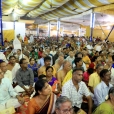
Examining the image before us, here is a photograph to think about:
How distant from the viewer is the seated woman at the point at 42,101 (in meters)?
2.40

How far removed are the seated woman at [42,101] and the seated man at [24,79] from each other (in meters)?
1.73

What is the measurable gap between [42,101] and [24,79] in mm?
1981

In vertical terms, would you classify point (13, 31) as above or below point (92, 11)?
below

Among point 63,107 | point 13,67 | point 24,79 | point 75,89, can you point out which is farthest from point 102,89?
point 13,67

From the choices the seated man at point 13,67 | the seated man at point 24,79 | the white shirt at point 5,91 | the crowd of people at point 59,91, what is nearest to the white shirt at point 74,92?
the crowd of people at point 59,91

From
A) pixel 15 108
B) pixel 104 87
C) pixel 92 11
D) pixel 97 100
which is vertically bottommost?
pixel 15 108

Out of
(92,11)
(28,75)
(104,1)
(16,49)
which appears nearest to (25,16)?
(92,11)

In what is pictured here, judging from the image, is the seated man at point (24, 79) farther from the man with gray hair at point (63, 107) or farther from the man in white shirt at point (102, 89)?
the man with gray hair at point (63, 107)

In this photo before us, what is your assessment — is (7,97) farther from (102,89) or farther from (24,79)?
(102,89)

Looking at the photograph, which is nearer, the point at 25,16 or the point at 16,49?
the point at 16,49

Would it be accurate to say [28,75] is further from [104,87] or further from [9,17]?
[9,17]

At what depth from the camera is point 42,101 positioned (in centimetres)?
251

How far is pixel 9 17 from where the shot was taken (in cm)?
2038

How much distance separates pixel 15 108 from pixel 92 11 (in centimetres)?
845
